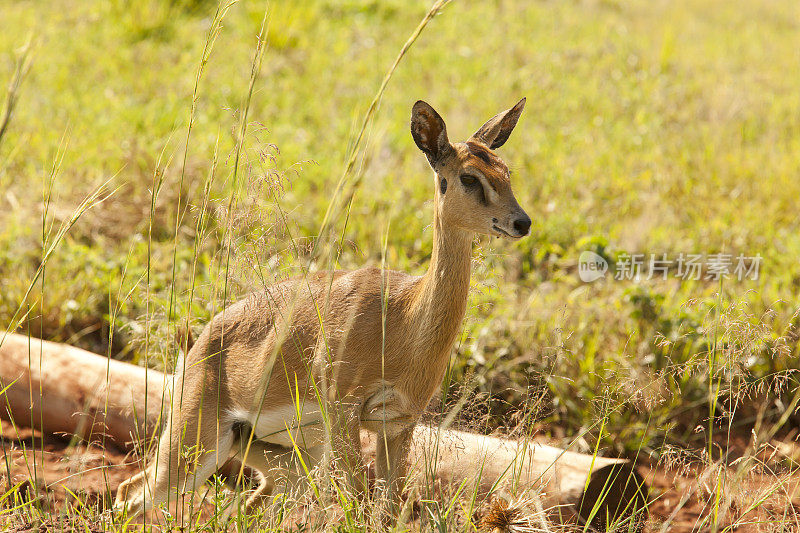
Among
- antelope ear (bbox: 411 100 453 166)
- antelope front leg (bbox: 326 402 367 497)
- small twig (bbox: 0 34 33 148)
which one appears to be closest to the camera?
small twig (bbox: 0 34 33 148)

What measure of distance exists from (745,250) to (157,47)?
646cm

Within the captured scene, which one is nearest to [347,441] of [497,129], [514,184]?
[497,129]

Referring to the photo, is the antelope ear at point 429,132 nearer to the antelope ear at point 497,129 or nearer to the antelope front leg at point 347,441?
the antelope ear at point 497,129

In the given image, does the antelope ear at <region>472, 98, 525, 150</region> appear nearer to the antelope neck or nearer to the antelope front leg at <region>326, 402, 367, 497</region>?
the antelope neck

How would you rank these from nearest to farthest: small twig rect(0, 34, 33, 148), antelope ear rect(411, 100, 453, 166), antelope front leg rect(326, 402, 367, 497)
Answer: small twig rect(0, 34, 33, 148) < antelope front leg rect(326, 402, 367, 497) < antelope ear rect(411, 100, 453, 166)

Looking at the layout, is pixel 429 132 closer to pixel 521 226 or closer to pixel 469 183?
pixel 469 183

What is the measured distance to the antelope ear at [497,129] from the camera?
10.5 ft

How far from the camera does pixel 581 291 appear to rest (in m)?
5.03

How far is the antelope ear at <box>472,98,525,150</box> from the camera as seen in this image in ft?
10.5

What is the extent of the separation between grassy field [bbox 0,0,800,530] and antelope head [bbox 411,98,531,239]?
167mm

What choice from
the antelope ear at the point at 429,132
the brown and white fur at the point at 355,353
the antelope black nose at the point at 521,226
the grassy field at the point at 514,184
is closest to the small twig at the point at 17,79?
the grassy field at the point at 514,184

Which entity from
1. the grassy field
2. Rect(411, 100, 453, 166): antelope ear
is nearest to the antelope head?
Rect(411, 100, 453, 166): antelope ear

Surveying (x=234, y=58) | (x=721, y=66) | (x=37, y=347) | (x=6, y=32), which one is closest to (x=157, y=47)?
(x=234, y=58)

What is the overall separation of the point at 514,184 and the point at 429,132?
352 centimetres
